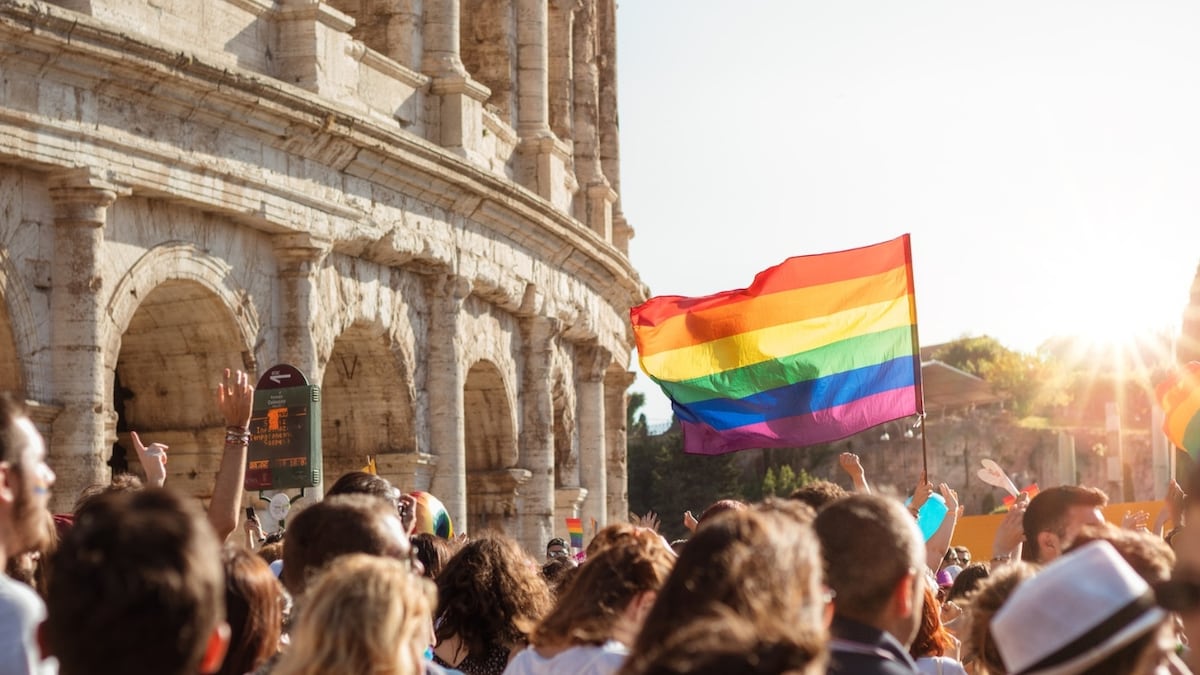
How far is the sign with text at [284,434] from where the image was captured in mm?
14023

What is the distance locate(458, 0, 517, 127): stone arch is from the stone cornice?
10.7 feet

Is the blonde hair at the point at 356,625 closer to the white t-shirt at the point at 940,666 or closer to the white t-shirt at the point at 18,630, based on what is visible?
the white t-shirt at the point at 18,630

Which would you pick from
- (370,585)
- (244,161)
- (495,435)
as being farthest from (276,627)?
(495,435)

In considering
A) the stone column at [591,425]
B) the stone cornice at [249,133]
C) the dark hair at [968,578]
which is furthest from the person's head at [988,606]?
the stone column at [591,425]

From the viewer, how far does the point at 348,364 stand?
20516mm

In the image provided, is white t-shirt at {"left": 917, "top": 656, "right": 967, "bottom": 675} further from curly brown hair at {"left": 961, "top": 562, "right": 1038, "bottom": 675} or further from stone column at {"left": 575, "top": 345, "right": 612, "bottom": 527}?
stone column at {"left": 575, "top": 345, "right": 612, "bottom": 527}

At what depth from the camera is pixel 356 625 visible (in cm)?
431

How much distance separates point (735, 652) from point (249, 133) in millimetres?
14286

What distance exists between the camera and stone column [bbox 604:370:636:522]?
1176 inches

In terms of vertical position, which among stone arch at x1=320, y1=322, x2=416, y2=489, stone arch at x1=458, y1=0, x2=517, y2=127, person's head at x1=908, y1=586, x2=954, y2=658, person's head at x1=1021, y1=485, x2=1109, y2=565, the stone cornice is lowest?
person's head at x1=908, y1=586, x2=954, y2=658

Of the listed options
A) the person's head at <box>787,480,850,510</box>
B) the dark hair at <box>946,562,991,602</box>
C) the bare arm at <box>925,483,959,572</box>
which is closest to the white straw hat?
the person's head at <box>787,480,850,510</box>

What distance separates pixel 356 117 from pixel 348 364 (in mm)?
3719

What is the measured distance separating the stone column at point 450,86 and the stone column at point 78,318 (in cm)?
736

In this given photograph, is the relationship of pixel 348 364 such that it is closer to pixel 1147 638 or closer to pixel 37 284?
pixel 37 284
